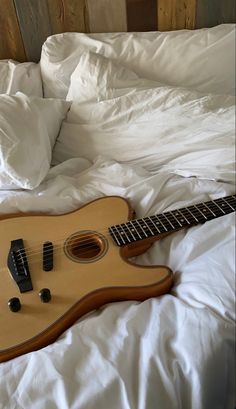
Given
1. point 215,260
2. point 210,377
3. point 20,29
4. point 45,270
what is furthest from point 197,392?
point 20,29

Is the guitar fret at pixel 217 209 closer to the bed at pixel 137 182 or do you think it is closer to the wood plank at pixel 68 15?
the bed at pixel 137 182

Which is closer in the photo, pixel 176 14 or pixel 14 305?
pixel 14 305

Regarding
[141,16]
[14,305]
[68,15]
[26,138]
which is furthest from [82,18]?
[14,305]

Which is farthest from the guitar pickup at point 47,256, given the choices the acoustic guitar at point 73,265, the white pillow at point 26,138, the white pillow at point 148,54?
the white pillow at point 148,54

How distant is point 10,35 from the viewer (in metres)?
0.88

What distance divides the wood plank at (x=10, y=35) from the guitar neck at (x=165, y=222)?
2.05 ft

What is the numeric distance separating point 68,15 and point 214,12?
0.37 meters

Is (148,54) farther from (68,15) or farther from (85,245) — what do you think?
(85,245)

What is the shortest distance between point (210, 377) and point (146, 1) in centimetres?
77

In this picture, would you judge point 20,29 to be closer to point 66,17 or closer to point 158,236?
point 66,17

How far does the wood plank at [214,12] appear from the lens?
565mm

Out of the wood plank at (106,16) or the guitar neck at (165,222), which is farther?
the wood plank at (106,16)

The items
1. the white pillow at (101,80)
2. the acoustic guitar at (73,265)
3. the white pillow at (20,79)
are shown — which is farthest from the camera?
the white pillow at (20,79)

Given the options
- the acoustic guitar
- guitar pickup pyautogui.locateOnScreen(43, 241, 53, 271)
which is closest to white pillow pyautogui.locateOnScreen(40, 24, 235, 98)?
the acoustic guitar
